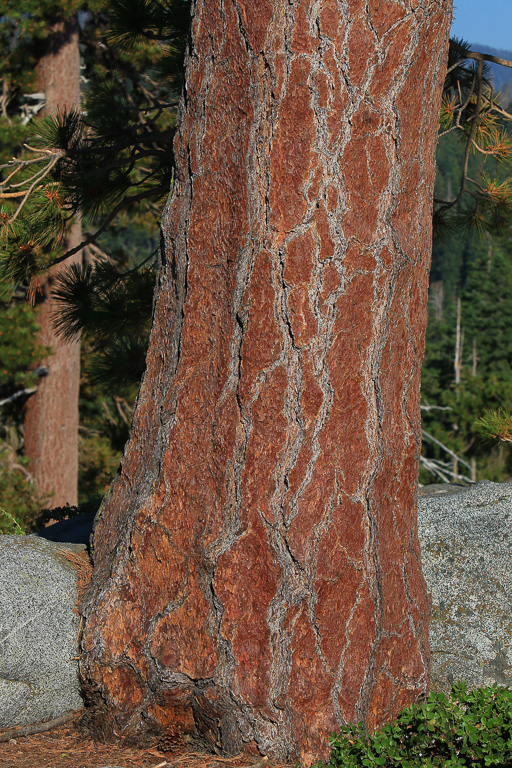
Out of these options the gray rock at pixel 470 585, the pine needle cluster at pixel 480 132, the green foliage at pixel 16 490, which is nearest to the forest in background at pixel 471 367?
the green foliage at pixel 16 490

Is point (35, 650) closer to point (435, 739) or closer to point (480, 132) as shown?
point (435, 739)

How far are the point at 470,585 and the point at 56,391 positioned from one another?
6669 millimetres

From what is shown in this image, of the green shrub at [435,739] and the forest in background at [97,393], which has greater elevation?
the forest in background at [97,393]

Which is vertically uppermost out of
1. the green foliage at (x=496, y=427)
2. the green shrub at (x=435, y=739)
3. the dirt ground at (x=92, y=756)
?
the green foliage at (x=496, y=427)

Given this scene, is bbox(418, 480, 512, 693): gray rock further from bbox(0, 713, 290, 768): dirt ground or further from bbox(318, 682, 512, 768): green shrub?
bbox(0, 713, 290, 768): dirt ground

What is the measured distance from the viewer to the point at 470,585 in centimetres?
326

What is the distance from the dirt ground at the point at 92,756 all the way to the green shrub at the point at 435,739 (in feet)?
0.90

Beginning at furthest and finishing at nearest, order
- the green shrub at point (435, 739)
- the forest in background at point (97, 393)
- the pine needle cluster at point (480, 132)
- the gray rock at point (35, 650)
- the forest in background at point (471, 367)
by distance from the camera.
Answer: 1. the forest in background at point (471, 367)
2. the forest in background at point (97, 393)
3. the pine needle cluster at point (480, 132)
4. the gray rock at point (35, 650)
5. the green shrub at point (435, 739)

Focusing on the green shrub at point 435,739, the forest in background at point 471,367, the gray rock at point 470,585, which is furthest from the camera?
the forest in background at point 471,367

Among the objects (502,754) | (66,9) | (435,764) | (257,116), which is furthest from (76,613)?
(66,9)

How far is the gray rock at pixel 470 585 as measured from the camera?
312 cm

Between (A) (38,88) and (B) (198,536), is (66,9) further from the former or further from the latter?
(B) (198,536)

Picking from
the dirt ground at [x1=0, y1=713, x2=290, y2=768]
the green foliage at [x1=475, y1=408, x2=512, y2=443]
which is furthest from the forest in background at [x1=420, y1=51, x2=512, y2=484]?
the dirt ground at [x1=0, y1=713, x2=290, y2=768]

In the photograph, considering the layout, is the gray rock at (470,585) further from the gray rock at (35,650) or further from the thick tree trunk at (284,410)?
the gray rock at (35,650)
